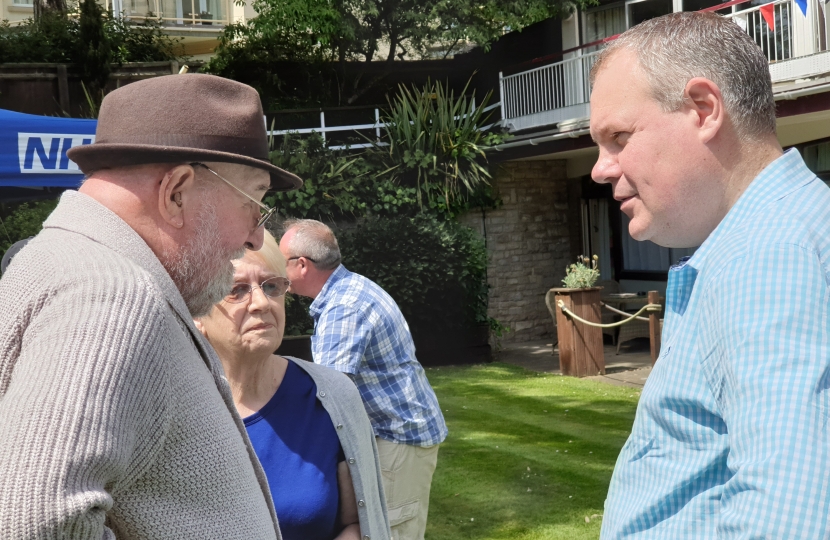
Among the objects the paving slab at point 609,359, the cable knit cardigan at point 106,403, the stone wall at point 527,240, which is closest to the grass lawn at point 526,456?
the paving slab at point 609,359

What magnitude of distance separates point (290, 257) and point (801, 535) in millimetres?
3367

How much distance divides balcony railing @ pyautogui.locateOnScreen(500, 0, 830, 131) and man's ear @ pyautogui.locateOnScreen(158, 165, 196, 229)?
34.0ft

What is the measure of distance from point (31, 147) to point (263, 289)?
3.74m

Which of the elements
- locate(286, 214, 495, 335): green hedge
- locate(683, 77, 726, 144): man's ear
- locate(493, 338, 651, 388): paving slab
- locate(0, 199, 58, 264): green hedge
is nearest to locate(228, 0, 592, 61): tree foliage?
locate(286, 214, 495, 335): green hedge

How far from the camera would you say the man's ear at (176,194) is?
4.90ft

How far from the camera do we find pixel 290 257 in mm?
4281

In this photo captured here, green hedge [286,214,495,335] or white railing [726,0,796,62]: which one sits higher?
white railing [726,0,796,62]

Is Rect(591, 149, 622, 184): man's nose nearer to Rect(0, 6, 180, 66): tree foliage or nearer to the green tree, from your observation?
the green tree

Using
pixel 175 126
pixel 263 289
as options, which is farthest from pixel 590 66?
pixel 175 126

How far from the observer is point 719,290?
1324mm

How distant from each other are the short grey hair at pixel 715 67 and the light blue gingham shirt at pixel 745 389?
99 millimetres

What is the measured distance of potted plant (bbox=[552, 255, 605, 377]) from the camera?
1155cm

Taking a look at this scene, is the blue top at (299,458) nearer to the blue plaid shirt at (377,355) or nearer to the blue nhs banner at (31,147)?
the blue plaid shirt at (377,355)

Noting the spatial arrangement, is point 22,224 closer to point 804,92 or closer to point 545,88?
point 545,88
